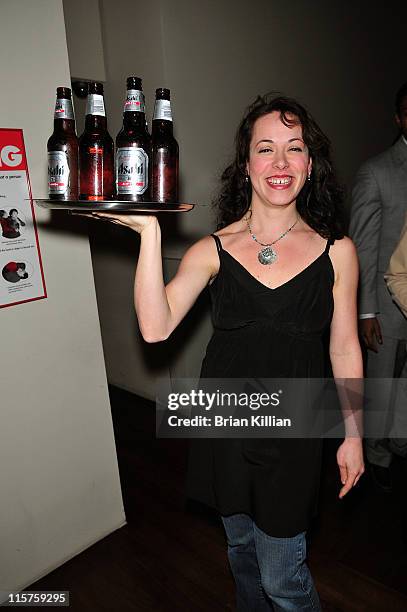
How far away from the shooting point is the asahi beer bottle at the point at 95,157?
4.19ft

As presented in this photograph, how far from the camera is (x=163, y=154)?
1330mm

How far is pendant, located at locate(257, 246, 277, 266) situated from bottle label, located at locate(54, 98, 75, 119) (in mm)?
668

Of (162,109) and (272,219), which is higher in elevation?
(162,109)

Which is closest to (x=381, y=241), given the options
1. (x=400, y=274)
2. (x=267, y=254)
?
(x=400, y=274)

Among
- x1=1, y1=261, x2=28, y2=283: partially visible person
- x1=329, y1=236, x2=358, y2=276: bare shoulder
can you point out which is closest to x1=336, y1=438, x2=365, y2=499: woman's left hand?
x1=329, y1=236, x2=358, y2=276: bare shoulder

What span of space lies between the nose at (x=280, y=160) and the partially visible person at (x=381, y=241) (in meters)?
1.02

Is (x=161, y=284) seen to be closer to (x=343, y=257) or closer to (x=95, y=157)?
(x=95, y=157)

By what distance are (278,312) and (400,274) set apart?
89 cm

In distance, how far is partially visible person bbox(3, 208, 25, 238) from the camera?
1668mm

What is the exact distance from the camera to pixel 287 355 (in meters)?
1.40

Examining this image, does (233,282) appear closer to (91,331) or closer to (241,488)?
(241,488)

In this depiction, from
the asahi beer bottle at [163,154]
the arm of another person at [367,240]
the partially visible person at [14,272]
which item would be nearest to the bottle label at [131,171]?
the asahi beer bottle at [163,154]

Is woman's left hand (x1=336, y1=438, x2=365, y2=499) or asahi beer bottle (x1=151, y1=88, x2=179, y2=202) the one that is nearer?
asahi beer bottle (x1=151, y1=88, x2=179, y2=202)

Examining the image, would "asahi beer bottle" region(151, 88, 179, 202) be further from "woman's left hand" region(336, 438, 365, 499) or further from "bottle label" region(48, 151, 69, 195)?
"woman's left hand" region(336, 438, 365, 499)
